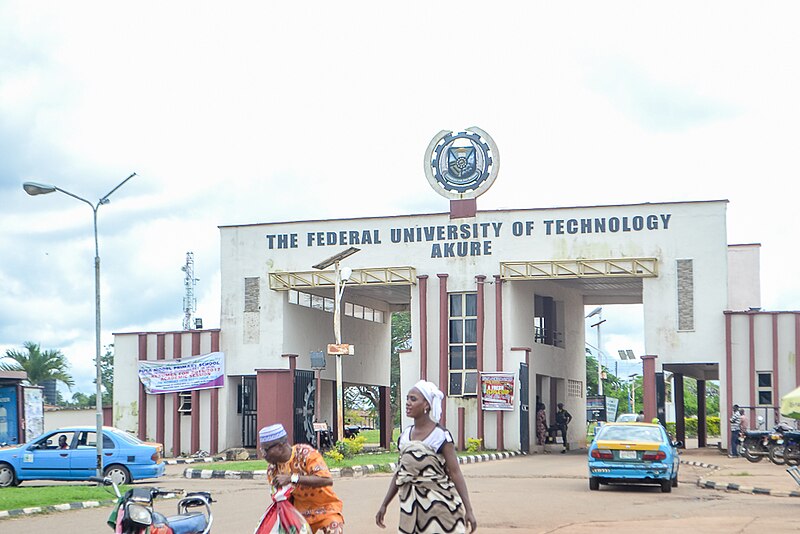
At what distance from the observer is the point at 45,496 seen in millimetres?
18906

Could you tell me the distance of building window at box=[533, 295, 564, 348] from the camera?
132 ft

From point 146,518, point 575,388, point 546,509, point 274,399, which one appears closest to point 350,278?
point 274,399

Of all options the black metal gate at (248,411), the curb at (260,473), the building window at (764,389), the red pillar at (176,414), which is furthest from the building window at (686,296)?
the red pillar at (176,414)

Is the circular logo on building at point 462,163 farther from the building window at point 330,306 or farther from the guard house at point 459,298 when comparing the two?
the building window at point 330,306

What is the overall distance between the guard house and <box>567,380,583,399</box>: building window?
2.92m

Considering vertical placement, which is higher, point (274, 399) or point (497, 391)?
point (497, 391)

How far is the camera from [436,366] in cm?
3697

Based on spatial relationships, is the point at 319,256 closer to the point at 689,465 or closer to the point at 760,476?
the point at 689,465

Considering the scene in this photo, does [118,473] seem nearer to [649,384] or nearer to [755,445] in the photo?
[755,445]

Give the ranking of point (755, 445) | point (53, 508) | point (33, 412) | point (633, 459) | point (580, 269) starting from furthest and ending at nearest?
point (580, 269) < point (33, 412) < point (755, 445) < point (633, 459) < point (53, 508)

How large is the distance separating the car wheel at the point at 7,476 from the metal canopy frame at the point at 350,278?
15418 mm

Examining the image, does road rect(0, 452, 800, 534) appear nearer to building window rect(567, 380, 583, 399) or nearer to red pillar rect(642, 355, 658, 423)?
red pillar rect(642, 355, 658, 423)

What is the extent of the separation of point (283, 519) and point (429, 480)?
1187 millimetres

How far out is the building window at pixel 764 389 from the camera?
111 ft
